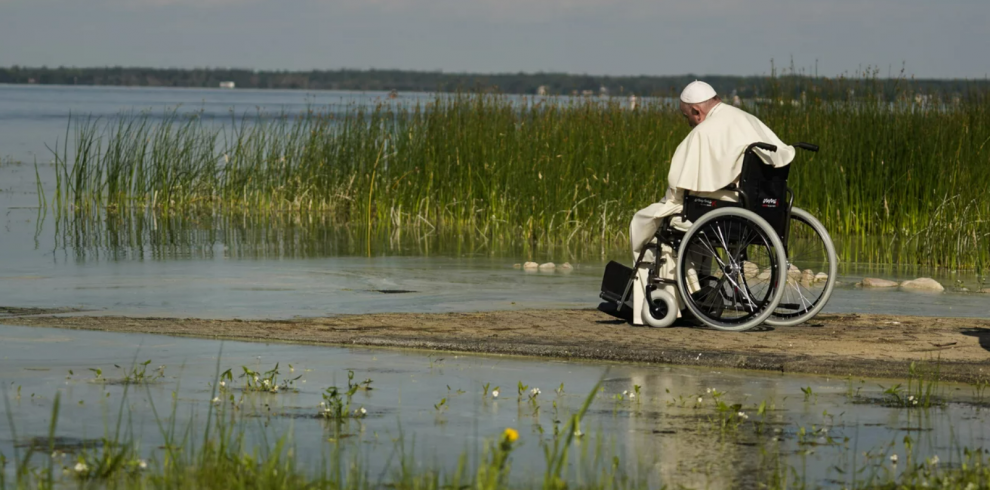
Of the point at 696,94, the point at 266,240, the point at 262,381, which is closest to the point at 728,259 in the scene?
the point at 696,94

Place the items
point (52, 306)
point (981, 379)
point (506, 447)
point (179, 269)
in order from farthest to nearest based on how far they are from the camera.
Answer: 1. point (179, 269)
2. point (52, 306)
3. point (981, 379)
4. point (506, 447)

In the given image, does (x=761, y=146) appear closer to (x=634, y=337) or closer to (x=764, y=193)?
(x=764, y=193)

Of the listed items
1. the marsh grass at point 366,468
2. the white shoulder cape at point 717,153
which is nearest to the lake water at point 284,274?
the white shoulder cape at point 717,153

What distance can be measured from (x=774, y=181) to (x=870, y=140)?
775 cm

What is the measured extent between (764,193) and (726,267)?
52 cm

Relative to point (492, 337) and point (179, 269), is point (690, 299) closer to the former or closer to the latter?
point (492, 337)

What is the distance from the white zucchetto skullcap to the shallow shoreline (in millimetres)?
1491

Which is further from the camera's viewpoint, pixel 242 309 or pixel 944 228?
pixel 944 228

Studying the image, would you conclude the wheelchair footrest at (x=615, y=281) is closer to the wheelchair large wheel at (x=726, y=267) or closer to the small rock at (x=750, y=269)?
the wheelchair large wheel at (x=726, y=267)

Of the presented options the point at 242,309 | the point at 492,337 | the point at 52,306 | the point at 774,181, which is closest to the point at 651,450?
the point at 492,337

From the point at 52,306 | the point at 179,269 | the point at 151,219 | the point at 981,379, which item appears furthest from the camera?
the point at 151,219

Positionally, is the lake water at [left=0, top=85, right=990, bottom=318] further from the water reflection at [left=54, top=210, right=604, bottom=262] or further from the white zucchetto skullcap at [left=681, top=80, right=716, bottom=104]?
the white zucchetto skullcap at [left=681, top=80, right=716, bottom=104]

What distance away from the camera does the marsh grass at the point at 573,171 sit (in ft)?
50.4

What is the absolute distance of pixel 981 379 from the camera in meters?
6.88
